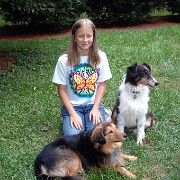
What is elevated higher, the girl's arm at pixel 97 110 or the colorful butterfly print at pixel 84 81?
the colorful butterfly print at pixel 84 81

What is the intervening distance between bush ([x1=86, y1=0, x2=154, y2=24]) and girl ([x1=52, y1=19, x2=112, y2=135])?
414 inches

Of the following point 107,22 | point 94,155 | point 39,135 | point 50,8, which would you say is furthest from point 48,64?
point 107,22

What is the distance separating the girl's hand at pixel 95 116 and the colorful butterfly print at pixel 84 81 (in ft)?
1.06

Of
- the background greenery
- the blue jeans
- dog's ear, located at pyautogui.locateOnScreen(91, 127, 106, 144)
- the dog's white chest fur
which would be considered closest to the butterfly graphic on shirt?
the blue jeans

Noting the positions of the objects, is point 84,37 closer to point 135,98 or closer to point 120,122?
point 135,98

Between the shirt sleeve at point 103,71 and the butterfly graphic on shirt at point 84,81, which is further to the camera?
the shirt sleeve at point 103,71

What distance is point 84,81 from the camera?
4.89 metres

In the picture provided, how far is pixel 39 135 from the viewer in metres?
5.19

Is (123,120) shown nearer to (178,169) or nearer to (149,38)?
(178,169)

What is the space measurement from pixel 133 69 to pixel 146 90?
398mm

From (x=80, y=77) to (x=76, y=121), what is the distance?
61 centimetres

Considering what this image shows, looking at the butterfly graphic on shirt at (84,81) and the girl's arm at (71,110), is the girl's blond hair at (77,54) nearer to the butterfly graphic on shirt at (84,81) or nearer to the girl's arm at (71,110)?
the butterfly graphic on shirt at (84,81)

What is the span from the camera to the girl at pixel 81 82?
4.80 metres

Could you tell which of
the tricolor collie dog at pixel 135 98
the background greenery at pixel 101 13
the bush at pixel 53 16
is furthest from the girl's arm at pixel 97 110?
the background greenery at pixel 101 13
